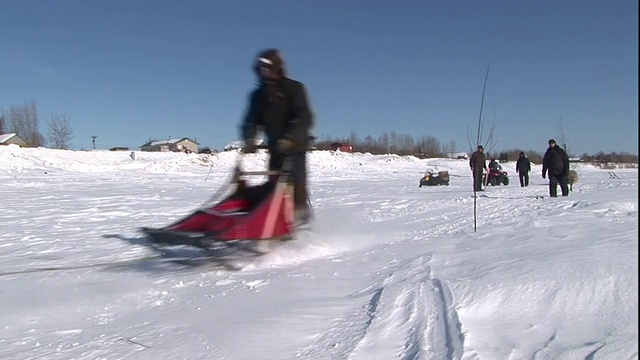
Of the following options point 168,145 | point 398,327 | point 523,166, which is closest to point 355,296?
point 398,327

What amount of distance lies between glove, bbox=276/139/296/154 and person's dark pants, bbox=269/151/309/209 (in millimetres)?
120

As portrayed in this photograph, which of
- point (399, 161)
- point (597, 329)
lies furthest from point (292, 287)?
point (399, 161)

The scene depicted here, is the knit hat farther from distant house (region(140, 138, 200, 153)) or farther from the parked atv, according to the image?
distant house (region(140, 138, 200, 153))

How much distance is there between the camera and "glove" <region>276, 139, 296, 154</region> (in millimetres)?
5078

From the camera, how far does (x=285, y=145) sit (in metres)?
5.09

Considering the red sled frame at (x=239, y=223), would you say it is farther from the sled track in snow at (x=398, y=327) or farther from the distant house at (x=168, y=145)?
the distant house at (x=168, y=145)

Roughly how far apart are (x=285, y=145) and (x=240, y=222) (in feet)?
3.28

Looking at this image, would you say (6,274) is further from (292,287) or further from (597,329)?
(597,329)

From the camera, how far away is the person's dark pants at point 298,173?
5265mm

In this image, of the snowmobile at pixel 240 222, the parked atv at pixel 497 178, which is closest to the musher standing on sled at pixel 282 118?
the snowmobile at pixel 240 222

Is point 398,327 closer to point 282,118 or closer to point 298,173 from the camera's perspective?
point 298,173

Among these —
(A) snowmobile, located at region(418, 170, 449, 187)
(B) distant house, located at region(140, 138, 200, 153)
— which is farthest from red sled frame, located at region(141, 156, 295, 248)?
(B) distant house, located at region(140, 138, 200, 153)

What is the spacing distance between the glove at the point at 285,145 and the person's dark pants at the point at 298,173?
12 cm

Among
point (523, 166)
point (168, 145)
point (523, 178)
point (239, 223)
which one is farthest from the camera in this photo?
point (168, 145)
